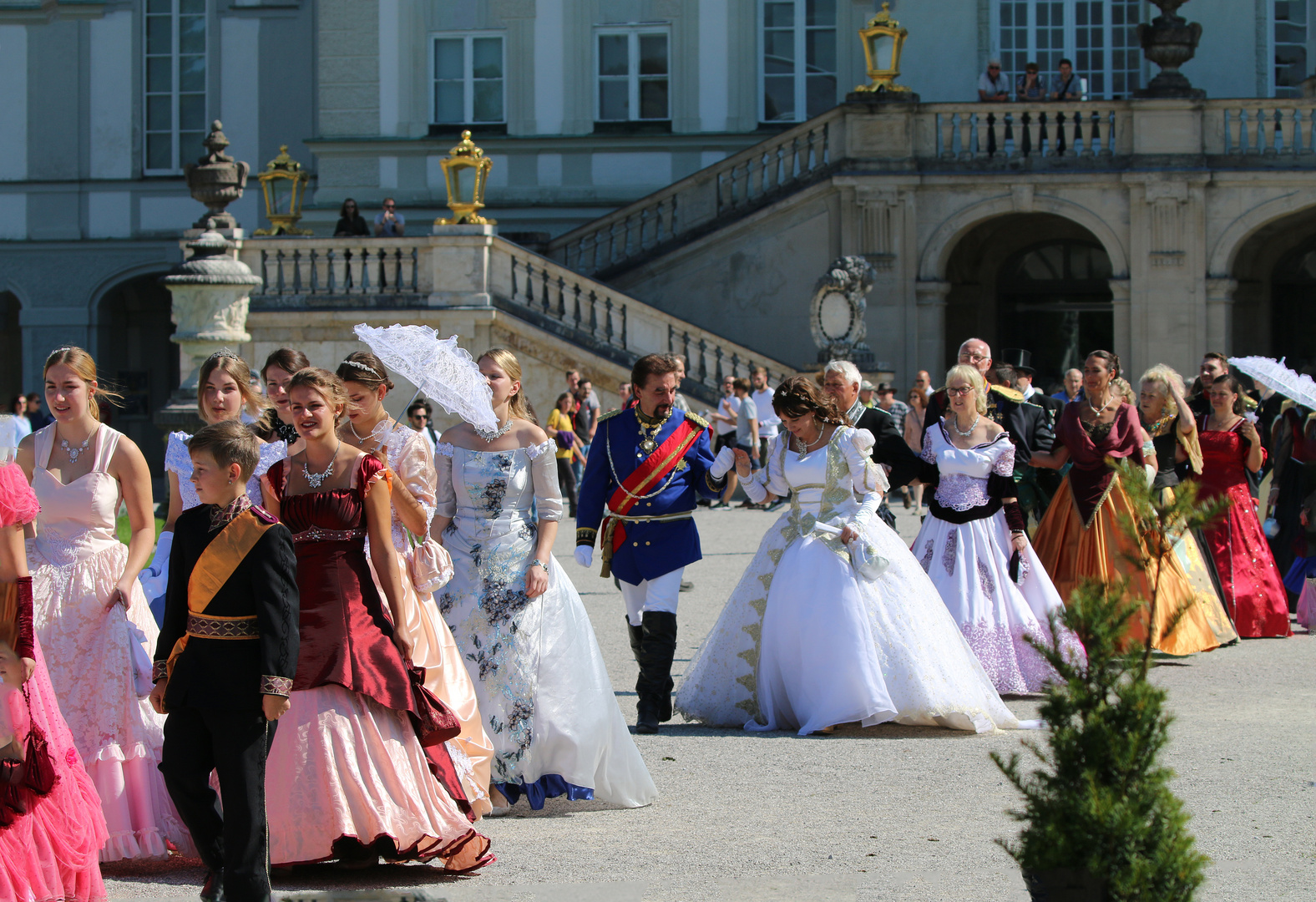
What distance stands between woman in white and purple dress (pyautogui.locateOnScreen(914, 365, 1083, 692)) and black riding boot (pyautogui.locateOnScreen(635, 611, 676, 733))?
1.73 m

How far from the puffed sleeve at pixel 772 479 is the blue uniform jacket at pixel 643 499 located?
0.80 feet

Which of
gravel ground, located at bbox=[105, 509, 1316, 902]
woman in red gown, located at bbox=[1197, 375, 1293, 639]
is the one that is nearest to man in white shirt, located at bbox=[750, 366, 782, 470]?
woman in red gown, located at bbox=[1197, 375, 1293, 639]

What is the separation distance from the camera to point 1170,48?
21312 millimetres

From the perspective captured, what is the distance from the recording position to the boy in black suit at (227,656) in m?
4.64

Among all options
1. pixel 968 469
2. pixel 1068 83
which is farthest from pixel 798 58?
pixel 968 469

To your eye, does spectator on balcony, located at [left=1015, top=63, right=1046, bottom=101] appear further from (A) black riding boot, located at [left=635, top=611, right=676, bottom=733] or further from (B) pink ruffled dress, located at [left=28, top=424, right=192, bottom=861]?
(B) pink ruffled dress, located at [left=28, top=424, right=192, bottom=861]

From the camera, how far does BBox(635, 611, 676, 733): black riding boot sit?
7.50m

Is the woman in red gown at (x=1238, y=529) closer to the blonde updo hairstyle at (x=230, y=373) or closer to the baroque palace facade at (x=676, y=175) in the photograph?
the blonde updo hairstyle at (x=230, y=373)

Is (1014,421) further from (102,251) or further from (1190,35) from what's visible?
(102,251)

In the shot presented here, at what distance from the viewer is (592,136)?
1010 inches

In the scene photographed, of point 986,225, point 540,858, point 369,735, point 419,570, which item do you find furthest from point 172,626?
point 986,225

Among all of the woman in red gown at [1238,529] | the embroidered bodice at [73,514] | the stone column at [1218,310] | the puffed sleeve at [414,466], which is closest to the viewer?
the embroidered bodice at [73,514]

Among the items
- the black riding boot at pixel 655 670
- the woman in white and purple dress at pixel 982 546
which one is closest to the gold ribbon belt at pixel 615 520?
the black riding boot at pixel 655 670

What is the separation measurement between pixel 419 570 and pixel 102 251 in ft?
79.1
